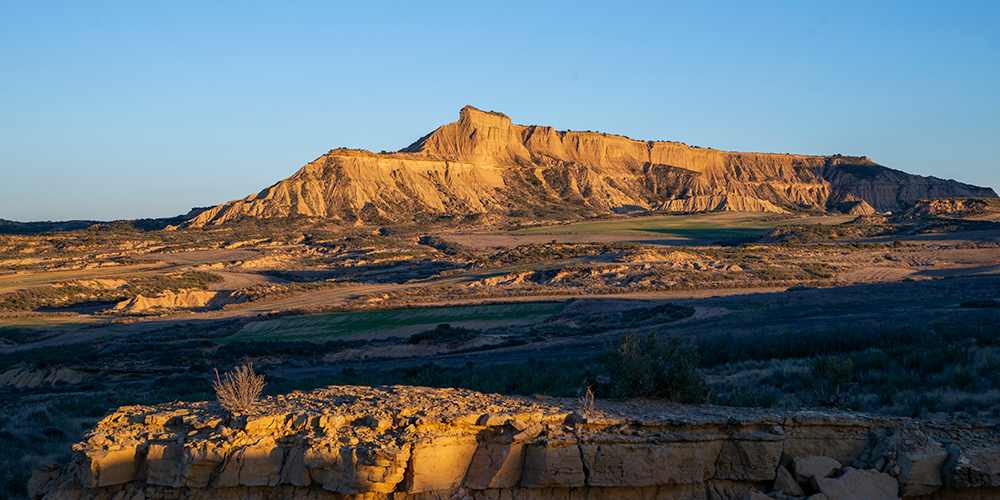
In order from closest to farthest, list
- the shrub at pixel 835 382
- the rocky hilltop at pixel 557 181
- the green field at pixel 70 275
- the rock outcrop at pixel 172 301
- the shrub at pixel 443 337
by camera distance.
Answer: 1. the shrub at pixel 835 382
2. the shrub at pixel 443 337
3. the rock outcrop at pixel 172 301
4. the green field at pixel 70 275
5. the rocky hilltop at pixel 557 181

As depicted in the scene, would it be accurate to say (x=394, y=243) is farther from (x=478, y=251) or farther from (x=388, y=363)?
(x=388, y=363)

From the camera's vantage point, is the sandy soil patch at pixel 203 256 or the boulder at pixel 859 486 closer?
the boulder at pixel 859 486

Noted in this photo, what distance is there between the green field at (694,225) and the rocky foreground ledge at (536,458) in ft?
331

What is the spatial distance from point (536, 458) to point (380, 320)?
36227 mm

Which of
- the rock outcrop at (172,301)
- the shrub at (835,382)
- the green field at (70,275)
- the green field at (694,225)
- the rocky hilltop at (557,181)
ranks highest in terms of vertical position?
the rocky hilltop at (557,181)

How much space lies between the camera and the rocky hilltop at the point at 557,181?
138250 millimetres

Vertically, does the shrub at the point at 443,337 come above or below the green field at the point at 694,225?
below

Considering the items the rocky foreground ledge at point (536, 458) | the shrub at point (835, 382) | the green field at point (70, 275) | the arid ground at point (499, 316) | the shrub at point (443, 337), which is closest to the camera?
the rocky foreground ledge at point (536, 458)

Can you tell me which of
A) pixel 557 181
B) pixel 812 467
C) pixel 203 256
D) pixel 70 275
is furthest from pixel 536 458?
pixel 557 181

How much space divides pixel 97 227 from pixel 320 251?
6615 cm

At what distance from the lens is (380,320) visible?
4184 cm

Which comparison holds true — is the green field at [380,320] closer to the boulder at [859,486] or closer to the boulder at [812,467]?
the boulder at [812,467]

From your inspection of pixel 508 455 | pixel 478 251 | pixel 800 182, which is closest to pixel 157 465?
pixel 508 455

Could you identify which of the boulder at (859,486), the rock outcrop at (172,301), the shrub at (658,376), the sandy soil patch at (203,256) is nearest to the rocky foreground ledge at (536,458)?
the boulder at (859,486)
